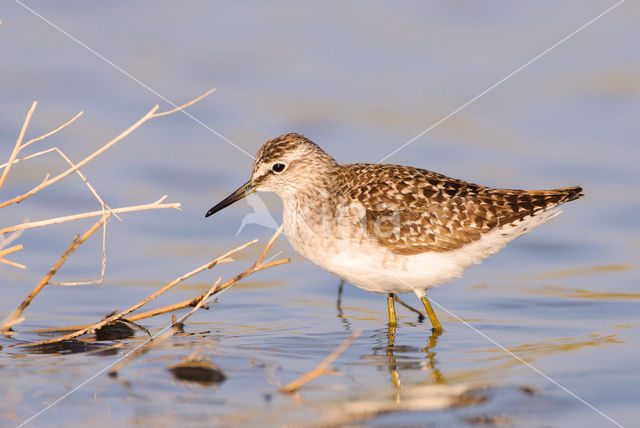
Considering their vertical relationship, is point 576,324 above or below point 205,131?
below

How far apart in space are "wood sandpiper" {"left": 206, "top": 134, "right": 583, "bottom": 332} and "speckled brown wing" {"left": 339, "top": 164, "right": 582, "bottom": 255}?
0.01 metres

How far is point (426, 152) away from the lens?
1545 centimetres

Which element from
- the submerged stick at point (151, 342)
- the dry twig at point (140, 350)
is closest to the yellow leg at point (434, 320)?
the submerged stick at point (151, 342)

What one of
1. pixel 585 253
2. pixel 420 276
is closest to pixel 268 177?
pixel 420 276

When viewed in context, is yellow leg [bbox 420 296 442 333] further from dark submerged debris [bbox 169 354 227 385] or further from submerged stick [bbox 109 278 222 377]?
dark submerged debris [bbox 169 354 227 385]

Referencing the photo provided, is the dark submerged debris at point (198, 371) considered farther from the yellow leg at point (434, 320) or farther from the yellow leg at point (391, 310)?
the yellow leg at point (434, 320)

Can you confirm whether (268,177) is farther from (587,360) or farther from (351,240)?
(587,360)

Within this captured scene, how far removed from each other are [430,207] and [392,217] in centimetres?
47

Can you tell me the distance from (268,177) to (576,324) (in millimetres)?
3827

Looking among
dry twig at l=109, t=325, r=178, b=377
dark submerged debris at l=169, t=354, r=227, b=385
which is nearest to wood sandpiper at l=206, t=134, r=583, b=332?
dry twig at l=109, t=325, r=178, b=377

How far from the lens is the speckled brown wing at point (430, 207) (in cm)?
968

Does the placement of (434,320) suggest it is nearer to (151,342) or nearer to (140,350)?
(151,342)

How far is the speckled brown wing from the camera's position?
31.8 ft

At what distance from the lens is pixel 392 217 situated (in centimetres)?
973
